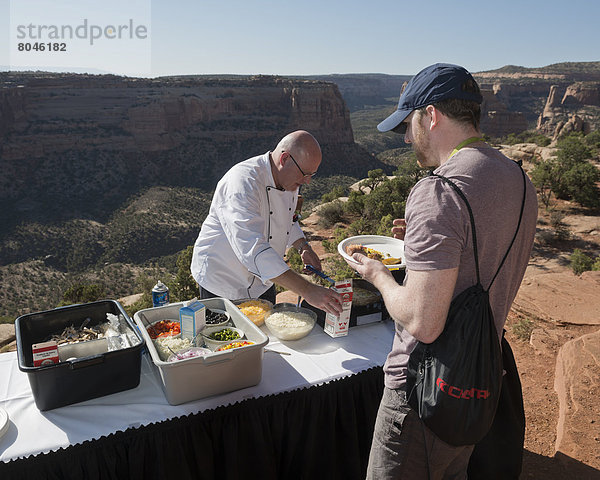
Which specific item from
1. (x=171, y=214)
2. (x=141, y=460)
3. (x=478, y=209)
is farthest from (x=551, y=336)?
(x=171, y=214)

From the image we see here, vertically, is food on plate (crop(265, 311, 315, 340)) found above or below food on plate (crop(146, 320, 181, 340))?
below

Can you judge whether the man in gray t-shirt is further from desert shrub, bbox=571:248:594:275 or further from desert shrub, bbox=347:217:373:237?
desert shrub, bbox=347:217:373:237

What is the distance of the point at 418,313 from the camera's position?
4.49 feet

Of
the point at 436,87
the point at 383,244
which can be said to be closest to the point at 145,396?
the point at 436,87

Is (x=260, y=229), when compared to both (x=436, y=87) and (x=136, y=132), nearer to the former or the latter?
(x=436, y=87)

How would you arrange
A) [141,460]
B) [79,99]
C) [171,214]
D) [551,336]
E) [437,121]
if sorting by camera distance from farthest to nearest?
1. [79,99]
2. [171,214]
3. [551,336]
4. [141,460]
5. [437,121]

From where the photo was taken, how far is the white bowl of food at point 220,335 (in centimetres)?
212

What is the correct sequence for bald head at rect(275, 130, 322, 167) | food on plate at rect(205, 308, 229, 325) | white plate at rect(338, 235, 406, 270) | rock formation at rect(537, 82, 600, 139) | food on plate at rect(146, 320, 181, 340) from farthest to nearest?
1. rock formation at rect(537, 82, 600, 139)
2. white plate at rect(338, 235, 406, 270)
3. bald head at rect(275, 130, 322, 167)
4. food on plate at rect(205, 308, 229, 325)
5. food on plate at rect(146, 320, 181, 340)

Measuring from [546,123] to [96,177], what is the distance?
51530 mm

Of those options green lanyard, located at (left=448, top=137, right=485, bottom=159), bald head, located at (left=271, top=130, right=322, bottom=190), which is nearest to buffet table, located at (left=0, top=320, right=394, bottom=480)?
bald head, located at (left=271, top=130, right=322, bottom=190)

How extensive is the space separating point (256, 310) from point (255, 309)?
0.06 feet

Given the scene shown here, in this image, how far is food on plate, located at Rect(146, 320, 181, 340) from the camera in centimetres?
223

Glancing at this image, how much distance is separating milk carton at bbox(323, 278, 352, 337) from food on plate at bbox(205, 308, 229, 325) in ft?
2.03

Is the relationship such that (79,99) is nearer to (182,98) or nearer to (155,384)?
(182,98)
